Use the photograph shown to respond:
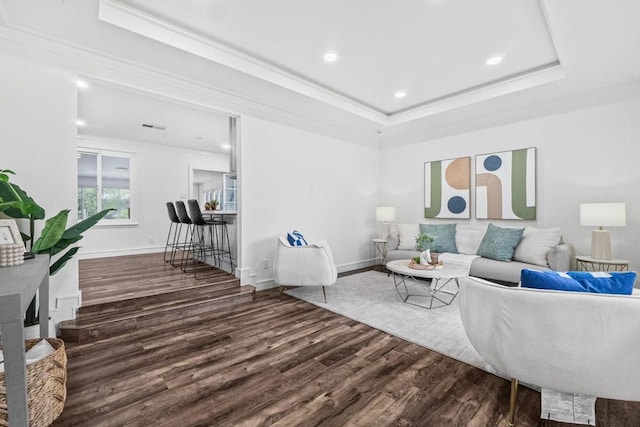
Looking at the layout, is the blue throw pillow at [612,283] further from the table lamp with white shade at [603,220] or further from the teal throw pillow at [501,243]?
the teal throw pillow at [501,243]

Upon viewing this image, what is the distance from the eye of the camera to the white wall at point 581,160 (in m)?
3.47

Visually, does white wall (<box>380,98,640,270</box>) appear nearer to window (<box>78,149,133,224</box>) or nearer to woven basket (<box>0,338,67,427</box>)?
woven basket (<box>0,338,67,427</box>)

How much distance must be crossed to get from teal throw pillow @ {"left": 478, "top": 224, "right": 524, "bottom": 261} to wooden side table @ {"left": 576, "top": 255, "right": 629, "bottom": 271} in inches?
27.2

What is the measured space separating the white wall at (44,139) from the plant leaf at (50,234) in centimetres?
69

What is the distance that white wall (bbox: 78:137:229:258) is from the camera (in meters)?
5.96

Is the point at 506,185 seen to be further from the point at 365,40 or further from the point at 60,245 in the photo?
the point at 60,245

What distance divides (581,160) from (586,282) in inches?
130

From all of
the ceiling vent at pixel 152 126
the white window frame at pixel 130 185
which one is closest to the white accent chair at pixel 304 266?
the ceiling vent at pixel 152 126

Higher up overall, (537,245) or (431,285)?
(537,245)

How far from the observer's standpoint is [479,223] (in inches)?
187

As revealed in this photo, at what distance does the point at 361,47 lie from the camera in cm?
294

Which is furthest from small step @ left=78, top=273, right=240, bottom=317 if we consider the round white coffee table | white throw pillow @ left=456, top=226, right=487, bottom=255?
white throw pillow @ left=456, top=226, right=487, bottom=255

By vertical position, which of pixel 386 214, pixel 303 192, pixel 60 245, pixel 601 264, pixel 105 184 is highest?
pixel 105 184

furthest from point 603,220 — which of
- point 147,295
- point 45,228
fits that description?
point 45,228
